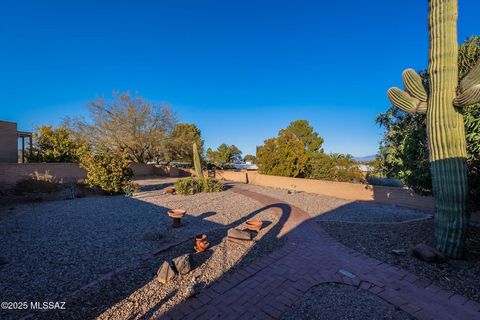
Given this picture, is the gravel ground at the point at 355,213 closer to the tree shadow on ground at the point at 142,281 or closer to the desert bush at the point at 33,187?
the tree shadow on ground at the point at 142,281

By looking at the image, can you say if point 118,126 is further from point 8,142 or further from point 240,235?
point 240,235

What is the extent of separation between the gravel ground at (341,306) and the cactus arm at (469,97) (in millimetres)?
3310

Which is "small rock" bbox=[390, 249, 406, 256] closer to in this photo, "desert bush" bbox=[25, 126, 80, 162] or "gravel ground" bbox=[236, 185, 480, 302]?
"gravel ground" bbox=[236, 185, 480, 302]

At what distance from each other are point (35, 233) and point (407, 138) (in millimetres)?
9391

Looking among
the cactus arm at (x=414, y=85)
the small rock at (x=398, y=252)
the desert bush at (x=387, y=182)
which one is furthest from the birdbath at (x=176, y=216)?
the desert bush at (x=387, y=182)

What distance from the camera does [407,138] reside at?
5.52 m

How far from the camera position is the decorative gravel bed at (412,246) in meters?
3.17

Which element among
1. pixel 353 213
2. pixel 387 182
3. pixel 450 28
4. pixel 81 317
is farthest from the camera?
pixel 387 182

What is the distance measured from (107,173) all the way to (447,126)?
12.3 metres

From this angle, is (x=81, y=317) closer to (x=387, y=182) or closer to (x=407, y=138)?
(x=407, y=138)

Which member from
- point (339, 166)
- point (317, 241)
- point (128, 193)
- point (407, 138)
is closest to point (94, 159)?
point (128, 193)

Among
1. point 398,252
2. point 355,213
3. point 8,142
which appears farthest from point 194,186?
point 8,142

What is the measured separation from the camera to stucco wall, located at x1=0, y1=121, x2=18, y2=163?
44.6 ft

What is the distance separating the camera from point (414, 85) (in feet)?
14.1
